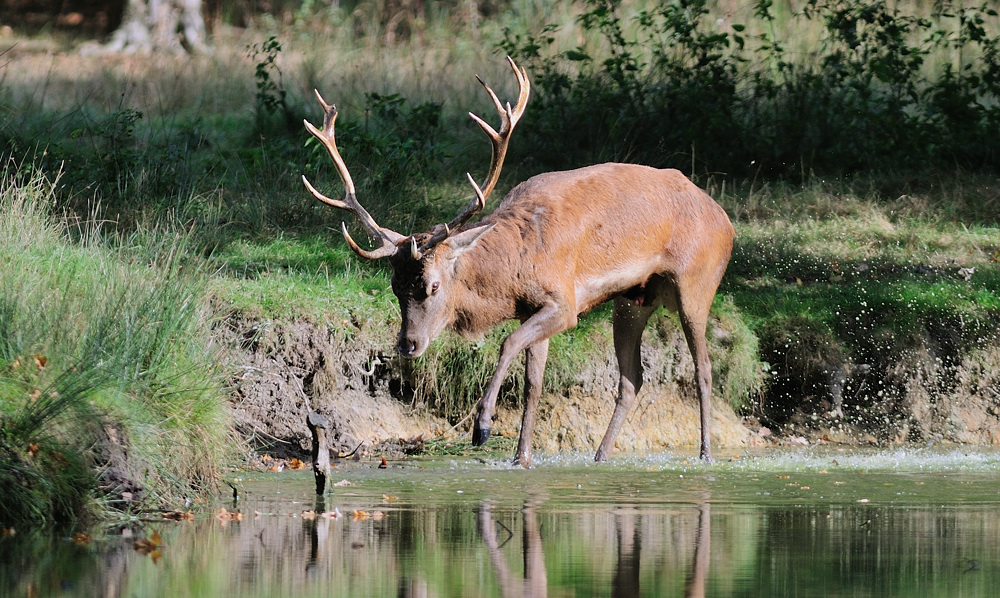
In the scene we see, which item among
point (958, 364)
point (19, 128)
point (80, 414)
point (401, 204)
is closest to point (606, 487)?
point (80, 414)

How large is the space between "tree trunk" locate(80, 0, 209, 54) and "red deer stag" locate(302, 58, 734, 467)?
14853 mm

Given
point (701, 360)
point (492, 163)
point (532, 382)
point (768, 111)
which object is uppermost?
point (768, 111)

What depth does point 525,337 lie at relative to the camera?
9.93 metres

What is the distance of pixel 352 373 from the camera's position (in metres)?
10.9

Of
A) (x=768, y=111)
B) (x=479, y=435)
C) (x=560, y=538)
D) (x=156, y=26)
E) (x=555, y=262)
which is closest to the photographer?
(x=560, y=538)

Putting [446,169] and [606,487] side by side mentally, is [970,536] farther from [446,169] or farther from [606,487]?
[446,169]

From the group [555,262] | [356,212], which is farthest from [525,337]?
[356,212]

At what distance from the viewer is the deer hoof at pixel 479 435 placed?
30.7 feet

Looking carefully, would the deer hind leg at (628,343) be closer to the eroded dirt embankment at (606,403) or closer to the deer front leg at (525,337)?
the eroded dirt embankment at (606,403)

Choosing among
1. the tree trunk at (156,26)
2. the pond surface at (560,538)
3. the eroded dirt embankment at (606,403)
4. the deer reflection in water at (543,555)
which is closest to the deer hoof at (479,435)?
the pond surface at (560,538)

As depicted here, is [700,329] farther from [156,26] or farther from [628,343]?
[156,26]

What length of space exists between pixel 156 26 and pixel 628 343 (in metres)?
16.1

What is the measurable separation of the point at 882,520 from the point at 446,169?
8.98 meters

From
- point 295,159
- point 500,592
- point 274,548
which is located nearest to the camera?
point 500,592
